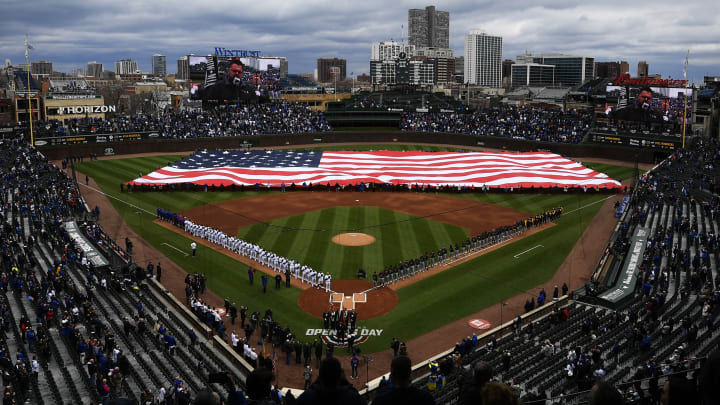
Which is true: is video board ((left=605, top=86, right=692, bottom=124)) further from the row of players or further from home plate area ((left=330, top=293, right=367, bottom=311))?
the row of players

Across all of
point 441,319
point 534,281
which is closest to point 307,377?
point 441,319

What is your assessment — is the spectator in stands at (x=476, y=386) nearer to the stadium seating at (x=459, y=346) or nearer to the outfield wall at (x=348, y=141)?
the stadium seating at (x=459, y=346)

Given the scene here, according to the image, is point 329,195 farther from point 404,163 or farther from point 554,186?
point 554,186

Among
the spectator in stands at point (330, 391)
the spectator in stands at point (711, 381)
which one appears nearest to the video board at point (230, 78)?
the spectator in stands at point (330, 391)

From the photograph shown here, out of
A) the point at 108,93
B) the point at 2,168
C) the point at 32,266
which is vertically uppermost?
the point at 108,93

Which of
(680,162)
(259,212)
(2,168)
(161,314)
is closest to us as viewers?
(161,314)

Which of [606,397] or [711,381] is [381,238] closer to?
[711,381]
